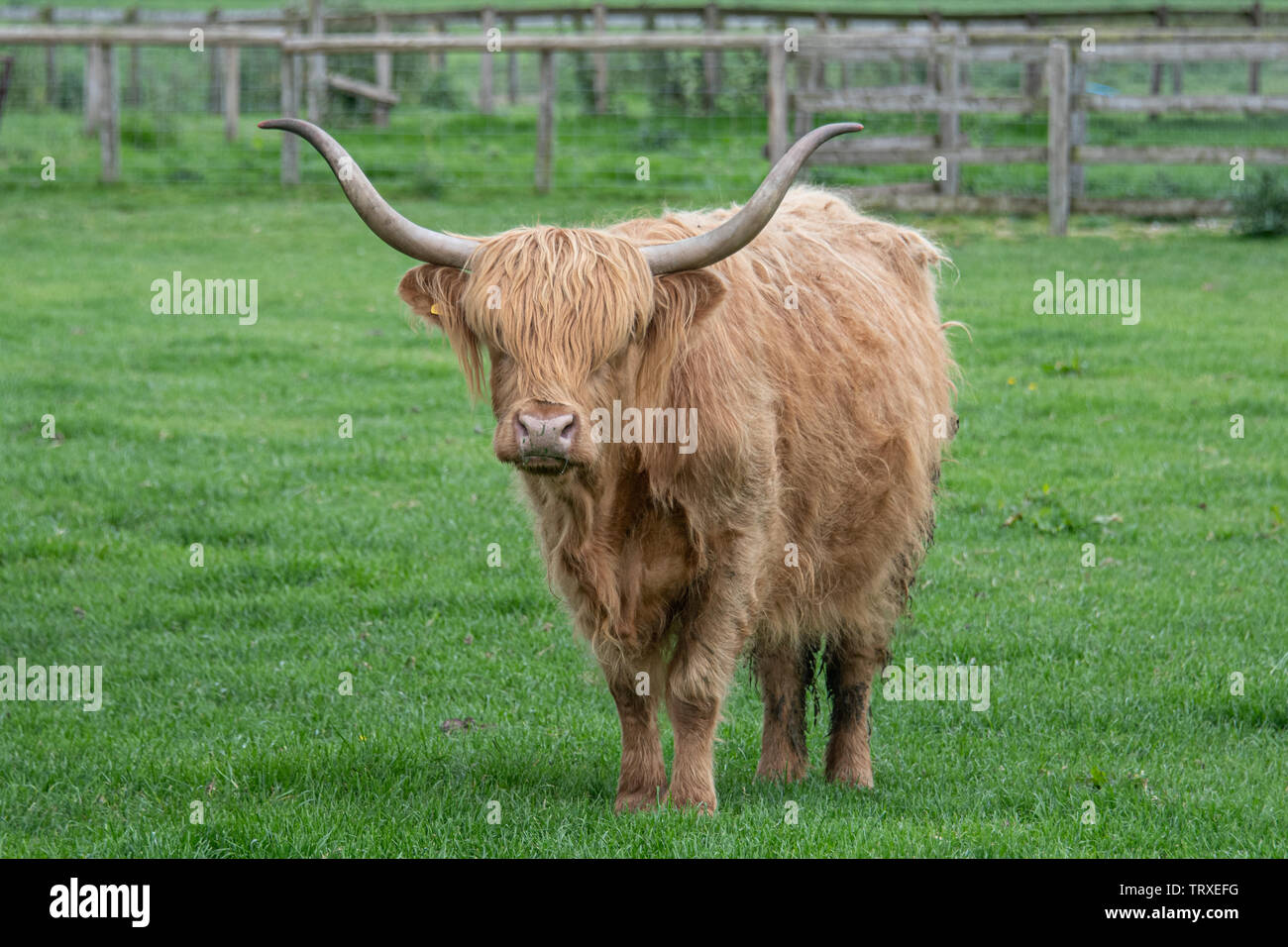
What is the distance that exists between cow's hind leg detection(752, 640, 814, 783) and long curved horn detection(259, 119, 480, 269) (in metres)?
1.81

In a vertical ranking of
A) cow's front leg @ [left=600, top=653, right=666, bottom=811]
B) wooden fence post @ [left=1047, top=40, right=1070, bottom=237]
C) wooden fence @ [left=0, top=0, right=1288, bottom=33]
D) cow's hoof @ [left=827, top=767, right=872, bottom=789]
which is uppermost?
wooden fence @ [left=0, top=0, right=1288, bottom=33]

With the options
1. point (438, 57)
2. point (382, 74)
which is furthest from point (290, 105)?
point (438, 57)

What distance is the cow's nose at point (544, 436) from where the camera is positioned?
387 cm

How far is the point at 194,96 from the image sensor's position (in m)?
25.2

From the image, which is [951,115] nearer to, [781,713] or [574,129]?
[574,129]

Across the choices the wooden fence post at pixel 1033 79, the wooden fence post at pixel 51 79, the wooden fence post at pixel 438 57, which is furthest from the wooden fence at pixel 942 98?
the wooden fence post at pixel 438 57

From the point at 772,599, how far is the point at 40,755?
8.65 ft

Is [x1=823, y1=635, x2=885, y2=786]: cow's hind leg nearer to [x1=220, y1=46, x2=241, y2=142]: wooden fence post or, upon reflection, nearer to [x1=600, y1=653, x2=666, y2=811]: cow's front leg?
[x1=600, y1=653, x2=666, y2=811]: cow's front leg

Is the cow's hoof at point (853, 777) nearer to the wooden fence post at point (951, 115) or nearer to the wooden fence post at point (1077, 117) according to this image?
the wooden fence post at point (951, 115)

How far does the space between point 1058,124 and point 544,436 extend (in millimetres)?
14168

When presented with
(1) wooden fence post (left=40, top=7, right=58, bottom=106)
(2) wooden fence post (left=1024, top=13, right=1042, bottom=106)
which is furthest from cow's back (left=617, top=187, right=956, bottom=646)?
(1) wooden fence post (left=40, top=7, right=58, bottom=106)

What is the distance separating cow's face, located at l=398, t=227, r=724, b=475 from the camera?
13.0 ft

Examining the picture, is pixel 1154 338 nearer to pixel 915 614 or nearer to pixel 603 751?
pixel 915 614
